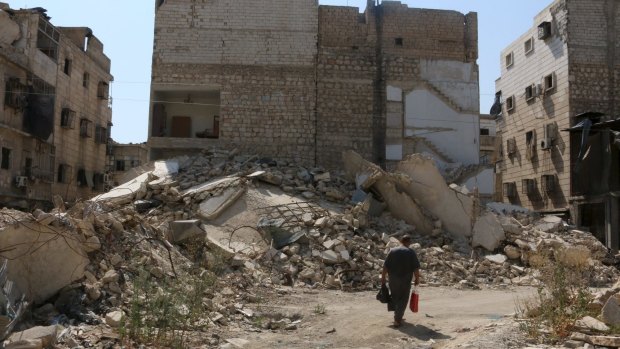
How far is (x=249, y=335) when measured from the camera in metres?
7.68

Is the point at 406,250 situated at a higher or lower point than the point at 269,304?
higher

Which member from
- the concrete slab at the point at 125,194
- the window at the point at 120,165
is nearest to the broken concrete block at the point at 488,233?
the concrete slab at the point at 125,194

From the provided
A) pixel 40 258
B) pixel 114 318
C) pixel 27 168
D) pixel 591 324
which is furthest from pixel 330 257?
pixel 27 168

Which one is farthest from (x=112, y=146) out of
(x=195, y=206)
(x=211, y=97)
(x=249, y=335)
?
(x=249, y=335)

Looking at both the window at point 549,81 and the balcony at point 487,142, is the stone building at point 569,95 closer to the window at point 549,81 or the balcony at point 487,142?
the window at point 549,81

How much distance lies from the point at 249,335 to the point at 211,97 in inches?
641

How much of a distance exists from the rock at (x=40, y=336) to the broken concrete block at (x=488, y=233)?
11723mm

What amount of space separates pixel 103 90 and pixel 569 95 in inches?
945

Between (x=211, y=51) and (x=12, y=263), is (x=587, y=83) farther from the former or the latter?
(x=12, y=263)

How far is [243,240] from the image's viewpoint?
47.5 ft

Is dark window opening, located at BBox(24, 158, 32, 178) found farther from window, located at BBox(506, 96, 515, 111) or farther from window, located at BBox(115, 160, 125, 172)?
window, located at BBox(506, 96, 515, 111)

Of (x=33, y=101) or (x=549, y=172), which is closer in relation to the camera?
(x=33, y=101)

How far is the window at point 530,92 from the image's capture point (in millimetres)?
26422

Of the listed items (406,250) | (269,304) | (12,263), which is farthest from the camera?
(269,304)
